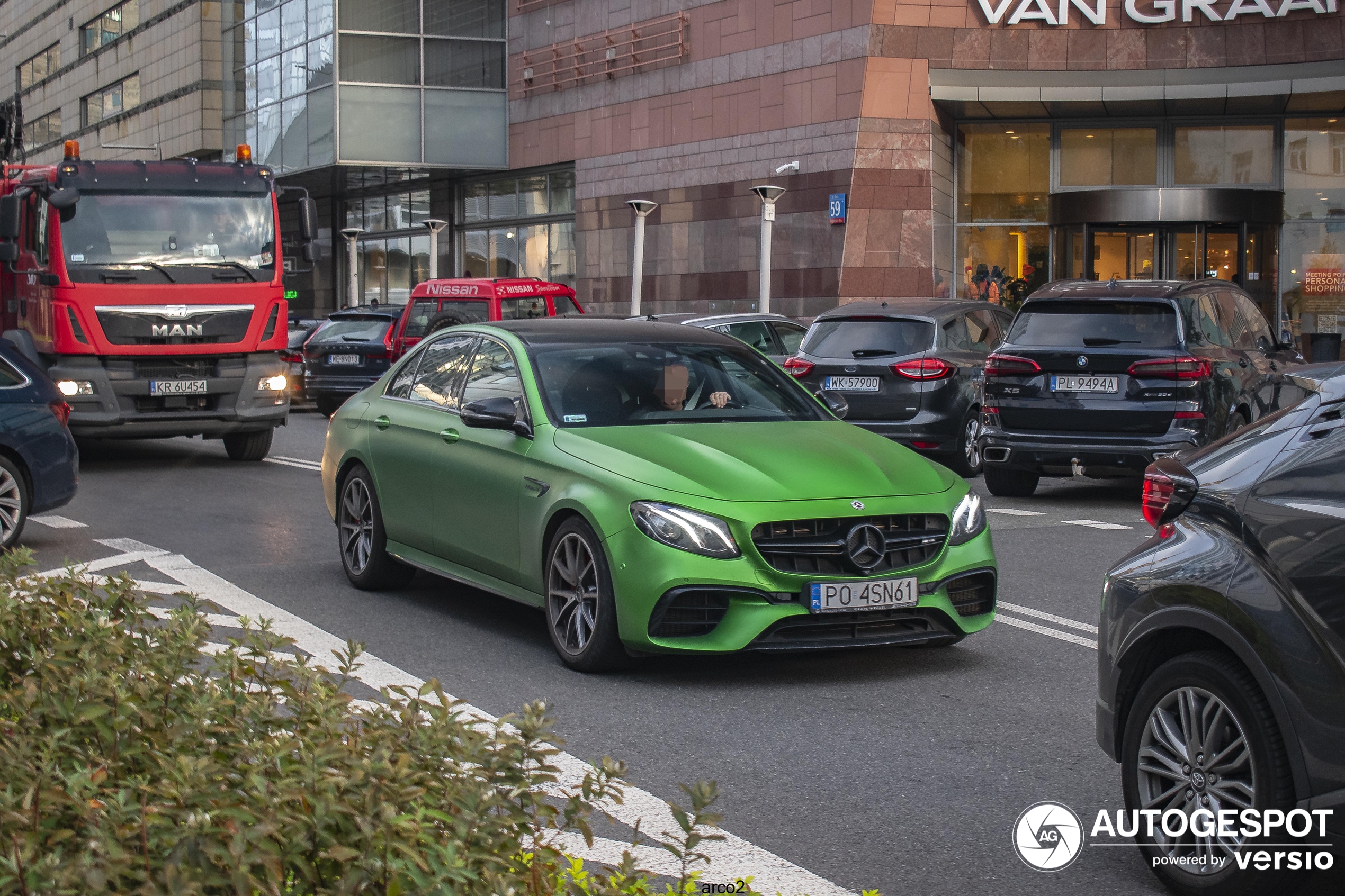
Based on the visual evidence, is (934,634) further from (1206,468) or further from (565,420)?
(1206,468)

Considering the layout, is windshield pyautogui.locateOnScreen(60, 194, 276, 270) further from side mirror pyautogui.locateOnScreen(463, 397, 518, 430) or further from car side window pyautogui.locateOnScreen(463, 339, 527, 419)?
side mirror pyautogui.locateOnScreen(463, 397, 518, 430)

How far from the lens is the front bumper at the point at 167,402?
15.3 m

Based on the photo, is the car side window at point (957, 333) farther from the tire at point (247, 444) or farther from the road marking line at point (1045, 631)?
the road marking line at point (1045, 631)

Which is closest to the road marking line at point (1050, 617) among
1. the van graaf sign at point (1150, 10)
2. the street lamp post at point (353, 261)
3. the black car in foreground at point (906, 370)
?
the black car in foreground at point (906, 370)

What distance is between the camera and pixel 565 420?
23.8 ft

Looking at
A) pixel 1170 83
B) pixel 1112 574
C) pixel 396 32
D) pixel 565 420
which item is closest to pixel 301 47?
pixel 396 32

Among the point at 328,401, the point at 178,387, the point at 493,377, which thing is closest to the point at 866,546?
the point at 493,377

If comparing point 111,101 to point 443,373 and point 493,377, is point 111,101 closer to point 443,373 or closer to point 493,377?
point 443,373

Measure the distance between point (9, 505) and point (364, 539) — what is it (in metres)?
2.89

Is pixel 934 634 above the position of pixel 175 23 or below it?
below

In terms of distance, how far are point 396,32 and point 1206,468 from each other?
3545 centimetres

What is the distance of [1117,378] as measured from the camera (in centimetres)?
1220

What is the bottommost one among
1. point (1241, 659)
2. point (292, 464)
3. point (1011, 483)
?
point (292, 464)

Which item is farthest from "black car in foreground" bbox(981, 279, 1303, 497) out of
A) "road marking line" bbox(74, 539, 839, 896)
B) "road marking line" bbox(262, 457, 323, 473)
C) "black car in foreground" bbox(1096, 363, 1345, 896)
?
"black car in foreground" bbox(1096, 363, 1345, 896)
